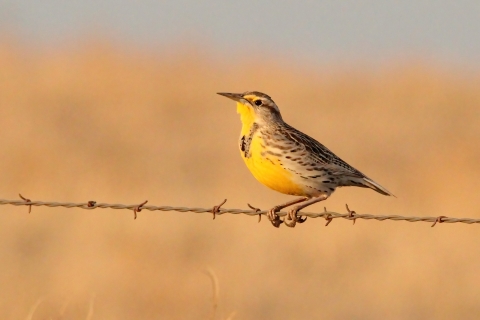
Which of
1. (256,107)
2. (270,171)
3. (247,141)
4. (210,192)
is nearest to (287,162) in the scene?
(270,171)

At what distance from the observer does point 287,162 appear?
6.50m

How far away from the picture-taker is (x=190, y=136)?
582 inches

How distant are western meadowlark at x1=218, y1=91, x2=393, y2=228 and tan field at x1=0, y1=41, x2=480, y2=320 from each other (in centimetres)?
94

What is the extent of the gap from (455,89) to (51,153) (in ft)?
22.7

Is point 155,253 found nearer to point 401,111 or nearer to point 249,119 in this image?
point 249,119

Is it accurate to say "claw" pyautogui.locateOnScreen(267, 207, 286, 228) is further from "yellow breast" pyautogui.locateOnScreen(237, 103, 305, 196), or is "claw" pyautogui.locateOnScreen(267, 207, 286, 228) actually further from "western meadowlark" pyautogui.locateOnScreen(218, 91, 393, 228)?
"yellow breast" pyautogui.locateOnScreen(237, 103, 305, 196)

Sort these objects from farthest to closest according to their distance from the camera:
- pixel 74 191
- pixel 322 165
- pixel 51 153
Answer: pixel 51 153, pixel 74 191, pixel 322 165

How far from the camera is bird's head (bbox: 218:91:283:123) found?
691cm

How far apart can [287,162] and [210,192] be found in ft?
18.7

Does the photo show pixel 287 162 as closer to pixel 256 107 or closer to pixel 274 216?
pixel 274 216

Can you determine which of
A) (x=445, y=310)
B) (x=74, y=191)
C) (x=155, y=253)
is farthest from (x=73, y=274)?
(x=445, y=310)

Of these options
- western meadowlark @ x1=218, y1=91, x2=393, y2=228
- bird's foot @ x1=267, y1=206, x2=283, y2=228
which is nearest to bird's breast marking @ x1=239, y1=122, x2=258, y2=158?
western meadowlark @ x1=218, y1=91, x2=393, y2=228

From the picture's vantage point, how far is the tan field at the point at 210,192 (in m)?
9.38

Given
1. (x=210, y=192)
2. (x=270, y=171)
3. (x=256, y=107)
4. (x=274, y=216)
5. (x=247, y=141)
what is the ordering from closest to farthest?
1. (x=274, y=216)
2. (x=270, y=171)
3. (x=247, y=141)
4. (x=256, y=107)
5. (x=210, y=192)
